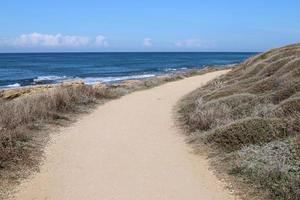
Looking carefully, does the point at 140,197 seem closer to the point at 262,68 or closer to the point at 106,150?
the point at 106,150

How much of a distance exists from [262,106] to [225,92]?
4.18m

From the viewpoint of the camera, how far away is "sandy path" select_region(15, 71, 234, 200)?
7789 millimetres

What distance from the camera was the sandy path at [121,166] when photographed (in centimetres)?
779

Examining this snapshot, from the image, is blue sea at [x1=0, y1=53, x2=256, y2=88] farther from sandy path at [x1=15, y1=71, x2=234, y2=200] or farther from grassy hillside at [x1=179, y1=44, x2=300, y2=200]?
sandy path at [x1=15, y1=71, x2=234, y2=200]

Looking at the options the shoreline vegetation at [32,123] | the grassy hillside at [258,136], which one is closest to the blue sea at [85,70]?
the shoreline vegetation at [32,123]

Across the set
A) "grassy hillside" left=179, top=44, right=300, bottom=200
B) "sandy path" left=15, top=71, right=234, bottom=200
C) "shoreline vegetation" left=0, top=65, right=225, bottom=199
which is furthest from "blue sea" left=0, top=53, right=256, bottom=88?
"sandy path" left=15, top=71, right=234, bottom=200

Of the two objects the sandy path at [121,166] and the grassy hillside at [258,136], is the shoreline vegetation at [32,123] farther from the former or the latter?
the grassy hillside at [258,136]

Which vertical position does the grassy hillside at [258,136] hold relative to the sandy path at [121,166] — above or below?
above

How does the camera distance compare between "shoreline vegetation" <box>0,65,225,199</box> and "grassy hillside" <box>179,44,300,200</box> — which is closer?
"grassy hillside" <box>179,44,300,200</box>

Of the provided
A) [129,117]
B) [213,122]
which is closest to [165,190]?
[213,122]

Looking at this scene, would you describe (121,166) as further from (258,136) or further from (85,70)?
(85,70)

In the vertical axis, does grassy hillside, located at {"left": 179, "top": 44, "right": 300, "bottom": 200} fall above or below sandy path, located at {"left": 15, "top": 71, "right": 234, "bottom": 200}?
above

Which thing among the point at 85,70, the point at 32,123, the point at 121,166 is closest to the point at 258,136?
the point at 121,166

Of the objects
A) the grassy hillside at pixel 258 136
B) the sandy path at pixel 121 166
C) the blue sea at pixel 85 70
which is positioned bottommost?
the blue sea at pixel 85 70
